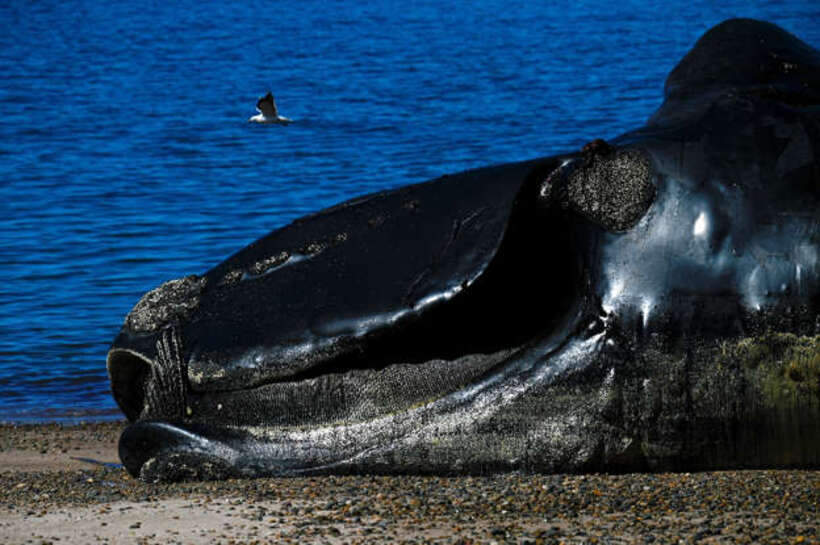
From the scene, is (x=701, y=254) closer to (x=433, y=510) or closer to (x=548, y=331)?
(x=548, y=331)

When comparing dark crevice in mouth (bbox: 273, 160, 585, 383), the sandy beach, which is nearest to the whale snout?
the sandy beach

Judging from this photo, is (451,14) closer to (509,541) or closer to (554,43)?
(554,43)

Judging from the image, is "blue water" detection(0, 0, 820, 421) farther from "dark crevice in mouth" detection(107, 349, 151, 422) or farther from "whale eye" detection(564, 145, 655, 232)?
"whale eye" detection(564, 145, 655, 232)

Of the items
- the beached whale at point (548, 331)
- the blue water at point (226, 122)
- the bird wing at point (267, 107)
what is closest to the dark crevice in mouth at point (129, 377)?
the beached whale at point (548, 331)

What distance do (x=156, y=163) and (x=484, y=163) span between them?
4271mm

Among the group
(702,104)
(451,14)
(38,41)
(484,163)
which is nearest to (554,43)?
(451,14)

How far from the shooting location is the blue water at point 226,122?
1238cm

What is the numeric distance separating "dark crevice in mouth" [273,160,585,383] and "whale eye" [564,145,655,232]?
0.29 feet

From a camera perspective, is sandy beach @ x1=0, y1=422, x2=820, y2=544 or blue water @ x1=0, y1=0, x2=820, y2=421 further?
blue water @ x1=0, y1=0, x2=820, y2=421

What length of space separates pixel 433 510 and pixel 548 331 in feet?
3.61

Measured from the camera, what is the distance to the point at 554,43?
3303cm

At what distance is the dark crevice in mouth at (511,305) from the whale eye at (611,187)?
89 millimetres

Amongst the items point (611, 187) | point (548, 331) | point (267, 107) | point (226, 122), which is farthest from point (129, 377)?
point (226, 122)

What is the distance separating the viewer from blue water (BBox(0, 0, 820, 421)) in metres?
12.4
